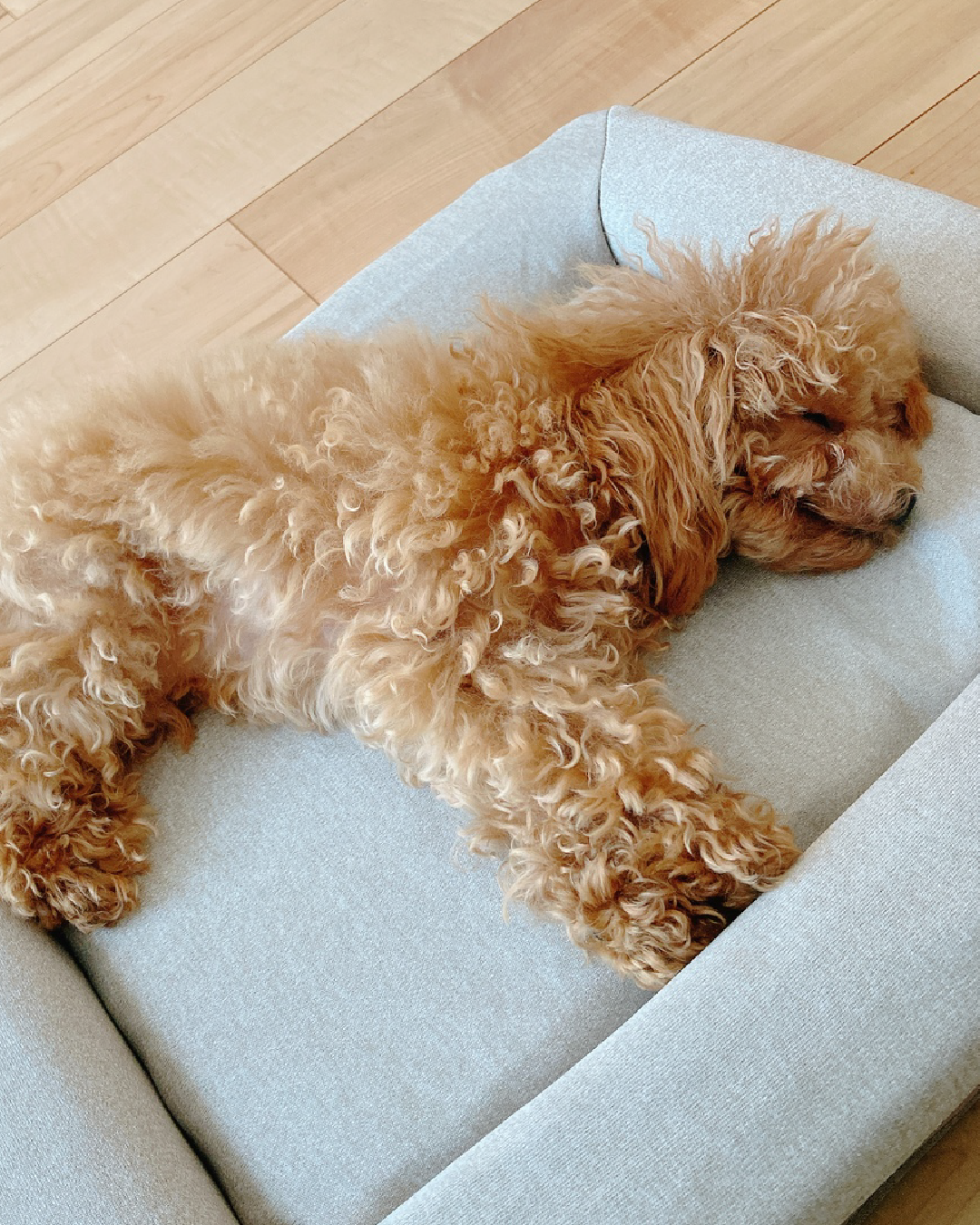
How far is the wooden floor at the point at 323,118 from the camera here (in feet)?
7.71

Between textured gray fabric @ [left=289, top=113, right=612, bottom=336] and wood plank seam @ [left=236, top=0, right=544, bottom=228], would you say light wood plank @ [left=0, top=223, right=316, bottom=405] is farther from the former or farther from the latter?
textured gray fabric @ [left=289, top=113, right=612, bottom=336]

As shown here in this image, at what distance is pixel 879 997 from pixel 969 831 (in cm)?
21

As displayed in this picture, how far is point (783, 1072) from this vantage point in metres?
1.14

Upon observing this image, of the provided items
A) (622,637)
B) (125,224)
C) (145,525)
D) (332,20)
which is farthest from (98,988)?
(332,20)

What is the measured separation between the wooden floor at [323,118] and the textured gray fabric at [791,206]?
1.93 feet

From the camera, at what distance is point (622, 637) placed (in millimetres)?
1459

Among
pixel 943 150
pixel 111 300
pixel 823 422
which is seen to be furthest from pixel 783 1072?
pixel 111 300

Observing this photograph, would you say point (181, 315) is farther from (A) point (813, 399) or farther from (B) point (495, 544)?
(A) point (813, 399)

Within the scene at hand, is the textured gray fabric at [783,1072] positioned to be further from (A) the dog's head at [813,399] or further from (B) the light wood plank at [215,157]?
(B) the light wood plank at [215,157]

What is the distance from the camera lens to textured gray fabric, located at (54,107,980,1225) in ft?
4.26

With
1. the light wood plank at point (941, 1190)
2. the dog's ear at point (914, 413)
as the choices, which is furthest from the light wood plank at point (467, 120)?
the light wood plank at point (941, 1190)

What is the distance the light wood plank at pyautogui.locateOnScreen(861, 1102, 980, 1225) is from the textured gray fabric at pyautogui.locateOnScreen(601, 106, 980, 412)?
1.04 meters

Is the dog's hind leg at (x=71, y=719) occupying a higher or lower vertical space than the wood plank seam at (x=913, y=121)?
higher

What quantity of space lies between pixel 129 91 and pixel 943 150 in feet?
6.06
